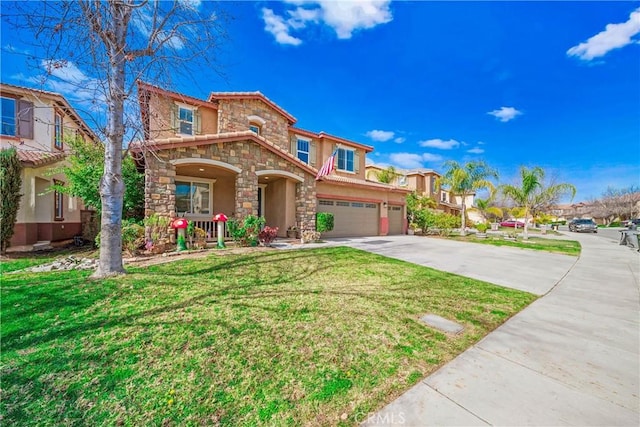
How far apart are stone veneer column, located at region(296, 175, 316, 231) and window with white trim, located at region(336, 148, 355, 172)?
6.43 m

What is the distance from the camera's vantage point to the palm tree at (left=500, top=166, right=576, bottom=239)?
57.6 ft

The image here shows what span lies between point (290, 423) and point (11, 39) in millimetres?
8309

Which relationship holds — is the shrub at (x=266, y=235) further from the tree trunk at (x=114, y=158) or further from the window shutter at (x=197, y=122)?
the window shutter at (x=197, y=122)

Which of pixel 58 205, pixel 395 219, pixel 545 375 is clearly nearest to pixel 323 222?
pixel 395 219

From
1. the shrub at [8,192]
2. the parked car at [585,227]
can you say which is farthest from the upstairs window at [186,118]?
the parked car at [585,227]

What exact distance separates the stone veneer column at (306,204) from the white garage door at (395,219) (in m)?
8.47

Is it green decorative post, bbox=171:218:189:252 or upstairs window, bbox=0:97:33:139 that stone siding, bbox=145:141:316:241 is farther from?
upstairs window, bbox=0:97:33:139

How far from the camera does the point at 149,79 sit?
19.4 ft

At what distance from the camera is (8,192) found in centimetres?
830

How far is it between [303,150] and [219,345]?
15.6 m

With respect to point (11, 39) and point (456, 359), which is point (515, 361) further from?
point (11, 39)

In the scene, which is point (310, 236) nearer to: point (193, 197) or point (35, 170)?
point (193, 197)

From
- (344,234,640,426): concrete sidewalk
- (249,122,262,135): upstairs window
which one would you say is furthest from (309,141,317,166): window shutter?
(344,234,640,426): concrete sidewalk

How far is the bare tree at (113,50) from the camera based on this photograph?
5070 millimetres
